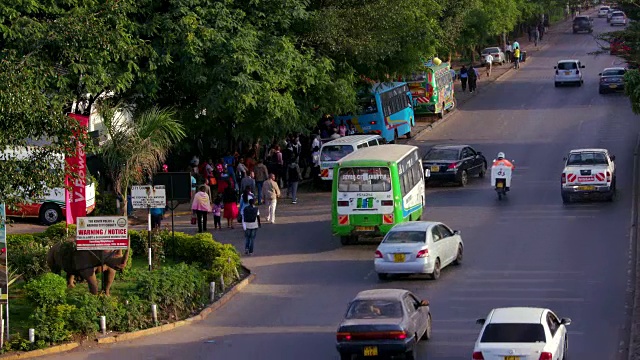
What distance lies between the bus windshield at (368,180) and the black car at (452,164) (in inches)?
368

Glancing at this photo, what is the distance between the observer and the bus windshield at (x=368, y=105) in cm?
5034

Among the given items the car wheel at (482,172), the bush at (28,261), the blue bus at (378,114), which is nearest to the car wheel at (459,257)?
the bush at (28,261)

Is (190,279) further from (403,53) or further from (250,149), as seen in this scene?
(403,53)

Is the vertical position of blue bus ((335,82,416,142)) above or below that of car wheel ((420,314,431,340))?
above

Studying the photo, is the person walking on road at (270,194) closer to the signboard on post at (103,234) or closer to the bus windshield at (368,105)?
the signboard on post at (103,234)

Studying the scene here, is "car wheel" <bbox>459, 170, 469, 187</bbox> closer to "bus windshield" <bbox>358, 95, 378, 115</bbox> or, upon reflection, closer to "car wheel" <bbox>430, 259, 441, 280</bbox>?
"bus windshield" <bbox>358, 95, 378, 115</bbox>

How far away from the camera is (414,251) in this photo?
1120 inches

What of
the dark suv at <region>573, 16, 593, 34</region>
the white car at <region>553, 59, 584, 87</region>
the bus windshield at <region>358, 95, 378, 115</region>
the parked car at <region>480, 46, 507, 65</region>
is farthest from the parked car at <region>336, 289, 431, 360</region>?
the dark suv at <region>573, 16, 593, 34</region>

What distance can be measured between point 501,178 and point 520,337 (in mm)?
19597

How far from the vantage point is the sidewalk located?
192 feet

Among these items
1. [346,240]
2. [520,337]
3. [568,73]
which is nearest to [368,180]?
[346,240]

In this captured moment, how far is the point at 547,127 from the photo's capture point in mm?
56031

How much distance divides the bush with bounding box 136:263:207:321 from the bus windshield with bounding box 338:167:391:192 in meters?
6.86

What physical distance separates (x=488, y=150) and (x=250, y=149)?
11.5 m
